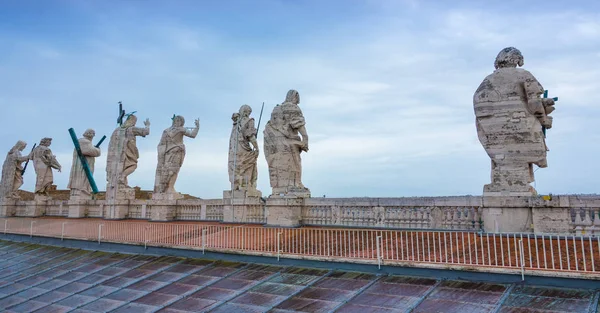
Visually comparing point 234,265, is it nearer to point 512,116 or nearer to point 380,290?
point 380,290

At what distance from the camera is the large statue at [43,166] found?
2178 cm

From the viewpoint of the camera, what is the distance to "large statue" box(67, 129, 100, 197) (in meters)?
19.9

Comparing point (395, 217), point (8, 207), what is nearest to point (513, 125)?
point (395, 217)

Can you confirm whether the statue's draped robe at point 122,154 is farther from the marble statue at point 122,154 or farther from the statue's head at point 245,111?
the statue's head at point 245,111

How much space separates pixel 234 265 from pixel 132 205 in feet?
33.5

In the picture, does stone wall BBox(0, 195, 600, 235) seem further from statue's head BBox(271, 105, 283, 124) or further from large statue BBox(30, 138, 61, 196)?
large statue BBox(30, 138, 61, 196)

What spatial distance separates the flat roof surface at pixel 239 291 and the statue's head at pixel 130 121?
8993 mm

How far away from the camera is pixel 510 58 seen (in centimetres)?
941

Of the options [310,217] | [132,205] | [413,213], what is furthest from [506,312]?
[132,205]

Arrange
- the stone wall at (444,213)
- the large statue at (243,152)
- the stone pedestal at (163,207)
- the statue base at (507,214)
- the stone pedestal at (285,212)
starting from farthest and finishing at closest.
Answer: the stone pedestal at (163,207)
the large statue at (243,152)
the stone pedestal at (285,212)
the statue base at (507,214)
the stone wall at (444,213)

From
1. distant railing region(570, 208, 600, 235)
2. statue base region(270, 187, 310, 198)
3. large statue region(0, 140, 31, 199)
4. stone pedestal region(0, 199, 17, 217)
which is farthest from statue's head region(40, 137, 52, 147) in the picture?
distant railing region(570, 208, 600, 235)

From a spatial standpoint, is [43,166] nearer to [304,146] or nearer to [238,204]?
[238,204]

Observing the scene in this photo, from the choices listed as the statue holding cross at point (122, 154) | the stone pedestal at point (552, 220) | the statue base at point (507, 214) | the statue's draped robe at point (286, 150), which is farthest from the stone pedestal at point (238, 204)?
the stone pedestal at point (552, 220)

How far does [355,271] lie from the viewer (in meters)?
7.74
